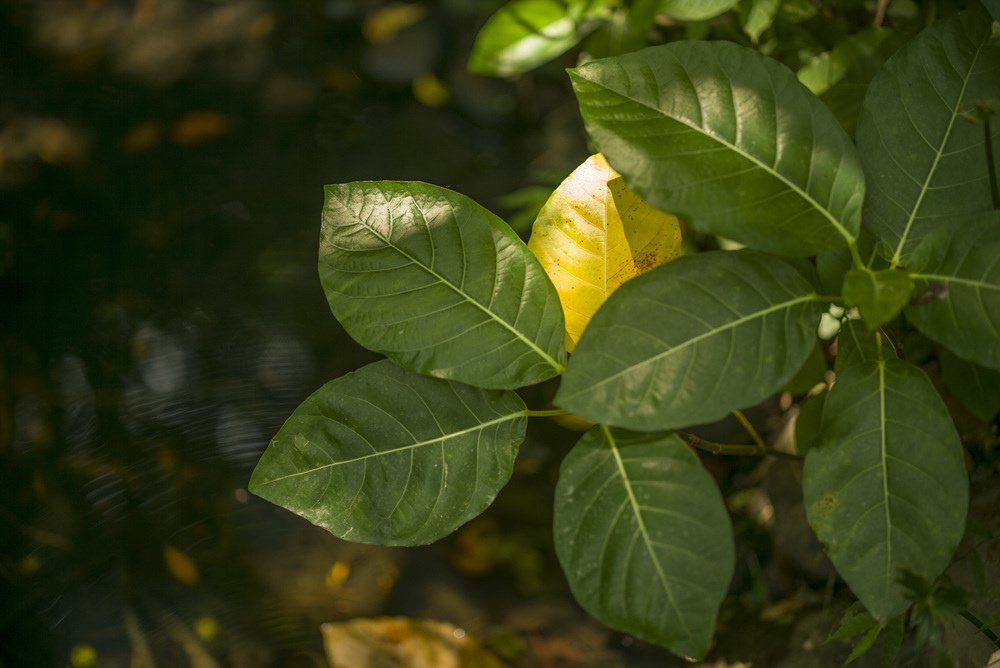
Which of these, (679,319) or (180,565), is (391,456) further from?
(180,565)

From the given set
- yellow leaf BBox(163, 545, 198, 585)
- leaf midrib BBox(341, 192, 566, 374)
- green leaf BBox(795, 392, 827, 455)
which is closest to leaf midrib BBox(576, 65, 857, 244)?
leaf midrib BBox(341, 192, 566, 374)

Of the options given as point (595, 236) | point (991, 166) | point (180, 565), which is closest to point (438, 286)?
point (595, 236)

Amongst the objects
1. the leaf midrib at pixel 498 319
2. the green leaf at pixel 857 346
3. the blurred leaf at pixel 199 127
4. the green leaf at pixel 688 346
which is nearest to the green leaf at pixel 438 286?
the leaf midrib at pixel 498 319

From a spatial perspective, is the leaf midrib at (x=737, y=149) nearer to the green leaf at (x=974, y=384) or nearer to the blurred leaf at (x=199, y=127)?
the green leaf at (x=974, y=384)

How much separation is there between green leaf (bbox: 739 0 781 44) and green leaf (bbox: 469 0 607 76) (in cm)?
26

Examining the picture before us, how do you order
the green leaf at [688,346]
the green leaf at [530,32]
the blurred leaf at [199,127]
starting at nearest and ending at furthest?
the green leaf at [688,346] < the green leaf at [530,32] < the blurred leaf at [199,127]

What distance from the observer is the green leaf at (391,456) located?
0.78 m

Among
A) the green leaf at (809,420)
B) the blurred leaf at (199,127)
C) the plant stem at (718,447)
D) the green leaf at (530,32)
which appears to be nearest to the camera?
the plant stem at (718,447)

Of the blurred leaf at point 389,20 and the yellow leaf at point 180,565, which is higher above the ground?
the blurred leaf at point 389,20

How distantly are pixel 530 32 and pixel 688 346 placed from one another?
862 millimetres

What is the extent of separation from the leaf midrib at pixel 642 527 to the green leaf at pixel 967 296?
31cm

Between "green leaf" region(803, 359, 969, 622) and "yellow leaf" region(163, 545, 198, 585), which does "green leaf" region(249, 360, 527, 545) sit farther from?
"yellow leaf" region(163, 545, 198, 585)

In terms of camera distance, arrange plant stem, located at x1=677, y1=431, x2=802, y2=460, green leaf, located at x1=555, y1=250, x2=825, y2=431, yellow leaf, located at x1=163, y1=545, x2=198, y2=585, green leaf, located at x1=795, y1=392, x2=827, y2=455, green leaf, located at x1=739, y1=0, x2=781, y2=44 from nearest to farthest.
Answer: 1. green leaf, located at x1=555, y1=250, x2=825, y2=431
2. plant stem, located at x1=677, y1=431, x2=802, y2=460
3. green leaf, located at x1=795, y1=392, x2=827, y2=455
4. green leaf, located at x1=739, y1=0, x2=781, y2=44
5. yellow leaf, located at x1=163, y1=545, x2=198, y2=585

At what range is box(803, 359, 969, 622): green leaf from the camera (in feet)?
2.35
